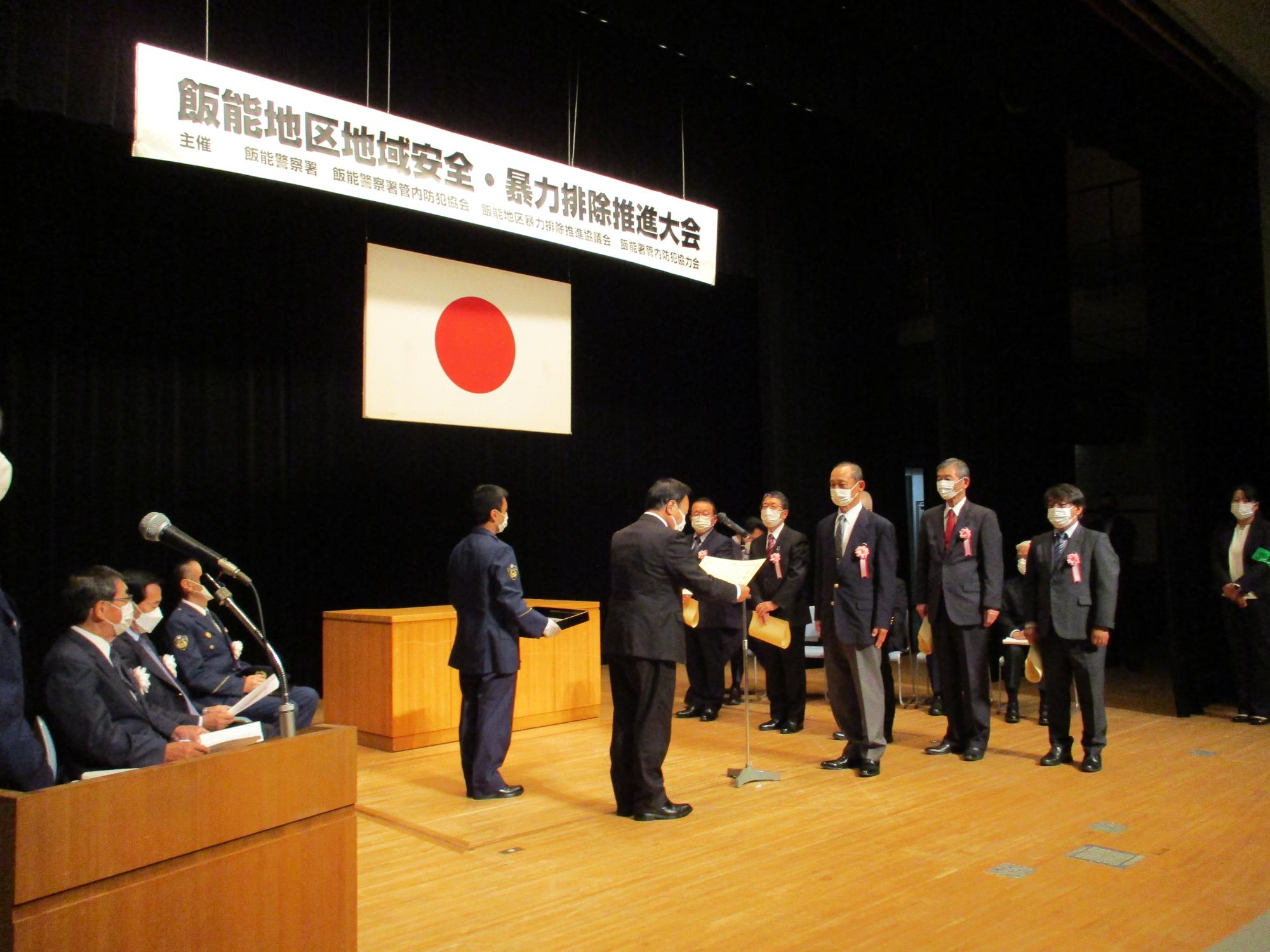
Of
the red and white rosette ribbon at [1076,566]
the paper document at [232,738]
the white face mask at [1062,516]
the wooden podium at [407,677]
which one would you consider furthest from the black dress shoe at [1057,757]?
the paper document at [232,738]

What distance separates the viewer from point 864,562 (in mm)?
4500

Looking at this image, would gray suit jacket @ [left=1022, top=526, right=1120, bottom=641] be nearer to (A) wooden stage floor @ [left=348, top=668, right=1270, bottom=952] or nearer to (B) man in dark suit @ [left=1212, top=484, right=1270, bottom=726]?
(A) wooden stage floor @ [left=348, top=668, right=1270, bottom=952]

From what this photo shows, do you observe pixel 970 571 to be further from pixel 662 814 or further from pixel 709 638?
pixel 662 814

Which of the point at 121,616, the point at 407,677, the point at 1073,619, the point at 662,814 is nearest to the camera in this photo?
the point at 121,616

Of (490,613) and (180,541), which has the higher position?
(180,541)

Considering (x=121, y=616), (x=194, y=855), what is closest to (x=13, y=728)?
(x=194, y=855)

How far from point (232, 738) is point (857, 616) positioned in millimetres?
2975

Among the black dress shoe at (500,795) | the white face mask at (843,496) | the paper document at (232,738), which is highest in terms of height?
the white face mask at (843,496)

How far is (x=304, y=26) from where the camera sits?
5594 mm

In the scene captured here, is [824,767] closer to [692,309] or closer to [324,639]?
[324,639]

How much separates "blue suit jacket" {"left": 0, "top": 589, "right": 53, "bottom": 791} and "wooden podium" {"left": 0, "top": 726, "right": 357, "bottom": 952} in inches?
5.7

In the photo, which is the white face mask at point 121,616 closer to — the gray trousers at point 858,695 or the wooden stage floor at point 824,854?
the wooden stage floor at point 824,854

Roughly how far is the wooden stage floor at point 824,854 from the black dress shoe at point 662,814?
4 centimetres

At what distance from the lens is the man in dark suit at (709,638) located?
5.85 metres
